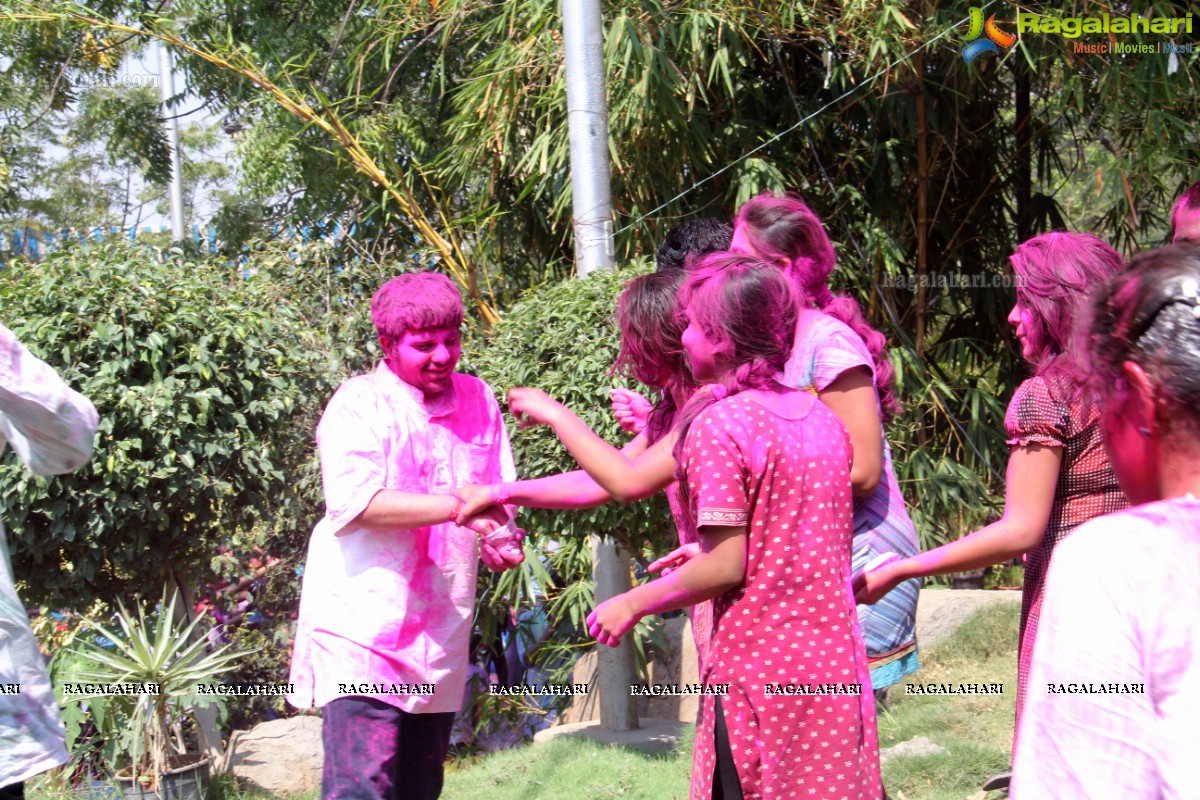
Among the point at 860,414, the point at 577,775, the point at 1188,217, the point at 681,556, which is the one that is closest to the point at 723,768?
the point at 681,556

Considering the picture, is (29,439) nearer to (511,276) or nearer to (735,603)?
(735,603)

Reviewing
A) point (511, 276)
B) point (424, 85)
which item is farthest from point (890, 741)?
point (424, 85)

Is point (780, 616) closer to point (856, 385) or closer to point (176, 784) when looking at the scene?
point (856, 385)

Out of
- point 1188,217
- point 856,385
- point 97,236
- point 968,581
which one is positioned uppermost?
point 97,236

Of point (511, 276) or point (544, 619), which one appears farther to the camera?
point (511, 276)

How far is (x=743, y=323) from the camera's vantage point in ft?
7.23

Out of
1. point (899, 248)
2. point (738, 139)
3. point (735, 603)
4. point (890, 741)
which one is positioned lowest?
point (890, 741)

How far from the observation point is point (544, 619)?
6516 mm

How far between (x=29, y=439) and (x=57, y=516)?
2.47 metres

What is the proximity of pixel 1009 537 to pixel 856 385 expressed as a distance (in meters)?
0.43

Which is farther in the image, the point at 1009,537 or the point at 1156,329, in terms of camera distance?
the point at 1009,537

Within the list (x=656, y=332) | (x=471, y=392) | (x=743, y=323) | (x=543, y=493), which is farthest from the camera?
(x=471, y=392)

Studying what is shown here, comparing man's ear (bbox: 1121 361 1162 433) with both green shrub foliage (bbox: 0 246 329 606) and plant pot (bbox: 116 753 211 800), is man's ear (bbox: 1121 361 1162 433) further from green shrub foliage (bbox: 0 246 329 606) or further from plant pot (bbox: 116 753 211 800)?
plant pot (bbox: 116 753 211 800)

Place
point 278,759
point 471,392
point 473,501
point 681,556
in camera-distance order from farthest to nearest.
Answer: point 278,759
point 471,392
point 473,501
point 681,556
